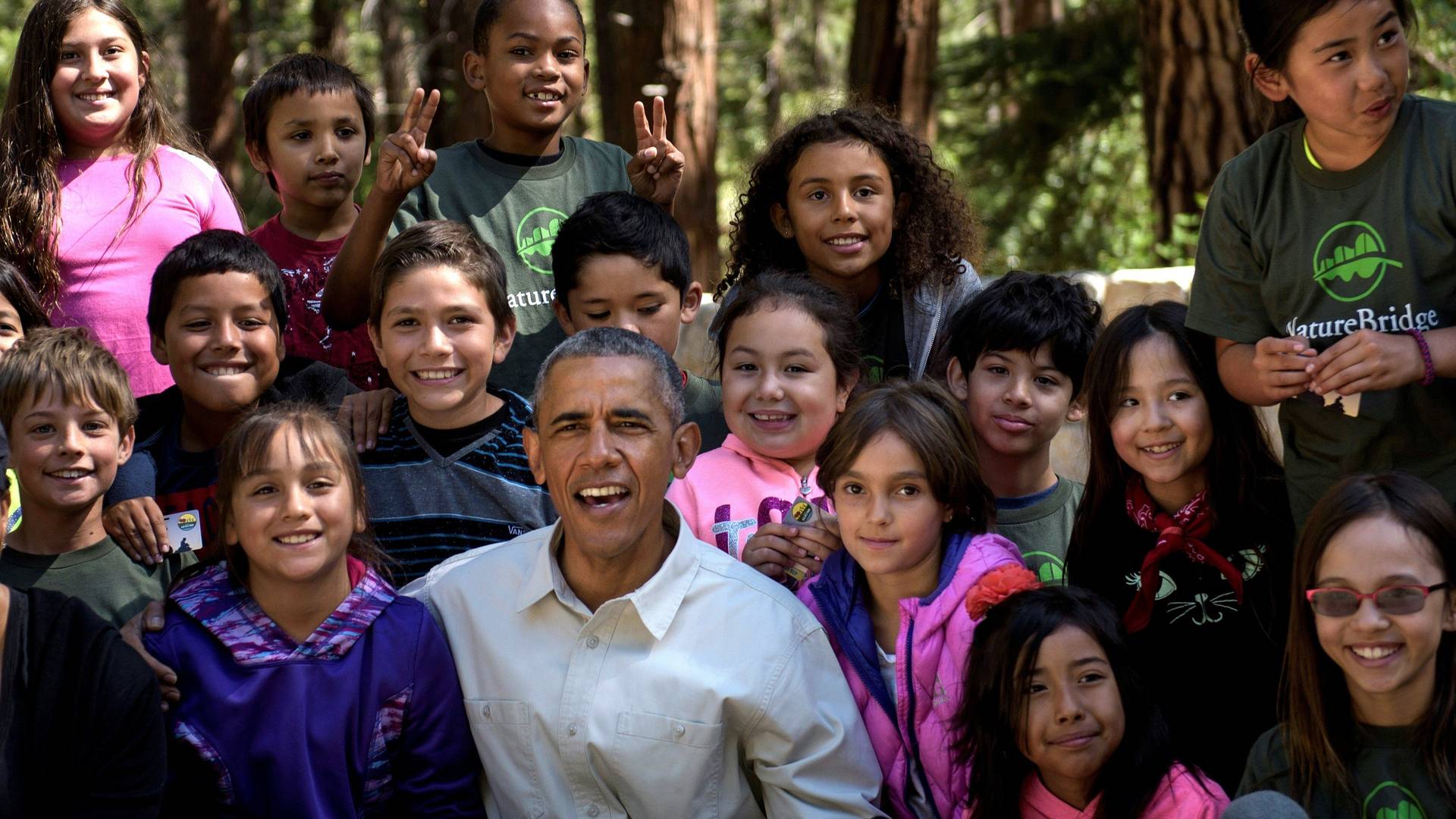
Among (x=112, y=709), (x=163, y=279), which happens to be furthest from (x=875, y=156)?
(x=112, y=709)

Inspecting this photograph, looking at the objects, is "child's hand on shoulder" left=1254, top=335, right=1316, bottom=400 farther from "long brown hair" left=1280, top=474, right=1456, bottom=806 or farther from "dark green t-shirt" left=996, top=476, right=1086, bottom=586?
"dark green t-shirt" left=996, top=476, right=1086, bottom=586

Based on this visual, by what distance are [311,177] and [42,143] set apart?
83 cm

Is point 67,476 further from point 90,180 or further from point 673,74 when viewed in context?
point 673,74

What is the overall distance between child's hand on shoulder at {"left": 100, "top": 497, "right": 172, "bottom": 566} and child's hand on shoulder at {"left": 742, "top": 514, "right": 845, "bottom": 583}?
1473mm

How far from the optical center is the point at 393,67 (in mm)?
12648

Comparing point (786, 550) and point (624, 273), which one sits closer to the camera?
point (786, 550)

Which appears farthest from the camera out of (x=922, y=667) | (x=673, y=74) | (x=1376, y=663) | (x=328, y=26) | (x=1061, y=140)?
(x=328, y=26)

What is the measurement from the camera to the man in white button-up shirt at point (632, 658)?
131 inches

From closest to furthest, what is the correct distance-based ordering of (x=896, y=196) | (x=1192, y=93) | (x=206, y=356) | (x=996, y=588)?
(x=996, y=588), (x=206, y=356), (x=896, y=196), (x=1192, y=93)

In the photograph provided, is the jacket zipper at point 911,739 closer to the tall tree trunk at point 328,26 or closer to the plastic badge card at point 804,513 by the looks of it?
the plastic badge card at point 804,513

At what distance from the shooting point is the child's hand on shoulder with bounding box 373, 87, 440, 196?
434cm

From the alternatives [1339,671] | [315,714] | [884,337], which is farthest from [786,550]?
[1339,671]

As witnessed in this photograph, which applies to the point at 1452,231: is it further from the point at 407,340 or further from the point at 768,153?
the point at 407,340

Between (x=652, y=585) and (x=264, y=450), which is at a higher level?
(x=264, y=450)
